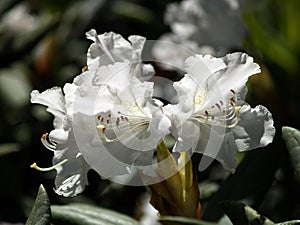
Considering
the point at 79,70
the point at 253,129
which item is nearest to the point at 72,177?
the point at 253,129

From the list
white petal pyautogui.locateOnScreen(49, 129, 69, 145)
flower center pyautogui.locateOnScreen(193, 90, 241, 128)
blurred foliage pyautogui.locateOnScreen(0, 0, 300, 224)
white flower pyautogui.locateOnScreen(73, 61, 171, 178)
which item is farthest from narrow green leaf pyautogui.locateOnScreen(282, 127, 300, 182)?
white petal pyautogui.locateOnScreen(49, 129, 69, 145)

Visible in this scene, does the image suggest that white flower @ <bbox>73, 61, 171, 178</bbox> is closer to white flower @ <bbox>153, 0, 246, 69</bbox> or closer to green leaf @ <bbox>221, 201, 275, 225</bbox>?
green leaf @ <bbox>221, 201, 275, 225</bbox>

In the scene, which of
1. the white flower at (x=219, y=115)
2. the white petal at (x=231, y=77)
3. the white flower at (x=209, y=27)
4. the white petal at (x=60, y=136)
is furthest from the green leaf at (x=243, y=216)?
the white flower at (x=209, y=27)

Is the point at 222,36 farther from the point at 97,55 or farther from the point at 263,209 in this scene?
the point at 97,55

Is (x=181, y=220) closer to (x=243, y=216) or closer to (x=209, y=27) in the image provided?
(x=243, y=216)

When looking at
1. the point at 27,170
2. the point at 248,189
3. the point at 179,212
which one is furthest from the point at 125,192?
the point at 179,212

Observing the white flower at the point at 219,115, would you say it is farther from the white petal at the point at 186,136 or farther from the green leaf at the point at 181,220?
the green leaf at the point at 181,220
